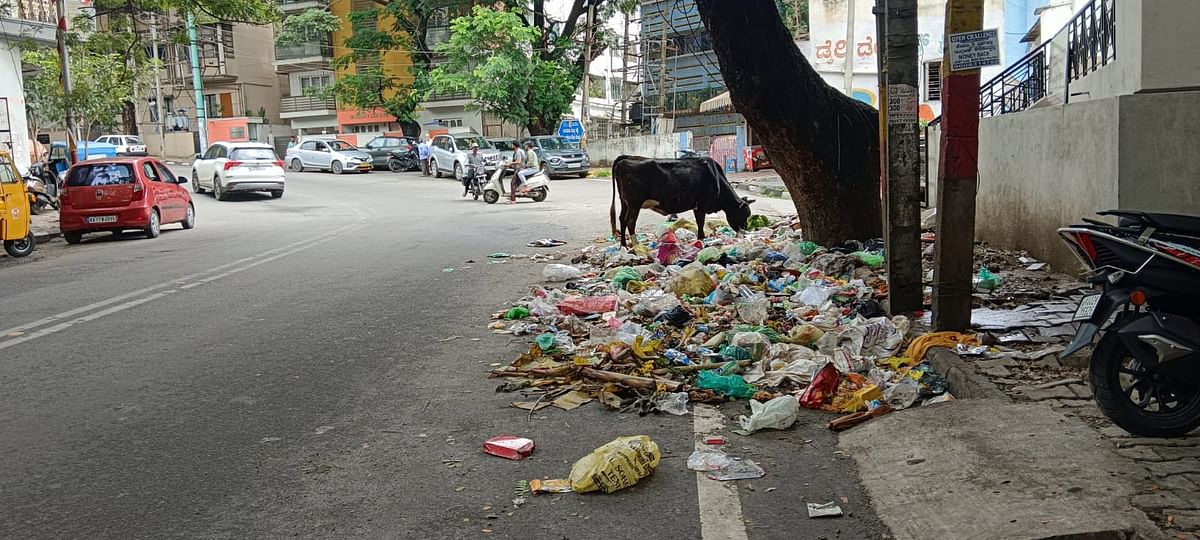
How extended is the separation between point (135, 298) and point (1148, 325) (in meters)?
9.28

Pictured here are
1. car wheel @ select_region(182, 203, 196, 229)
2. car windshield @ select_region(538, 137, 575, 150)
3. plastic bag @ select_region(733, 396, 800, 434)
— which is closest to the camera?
plastic bag @ select_region(733, 396, 800, 434)

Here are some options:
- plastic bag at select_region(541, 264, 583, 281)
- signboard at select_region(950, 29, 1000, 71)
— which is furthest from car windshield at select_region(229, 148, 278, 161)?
signboard at select_region(950, 29, 1000, 71)

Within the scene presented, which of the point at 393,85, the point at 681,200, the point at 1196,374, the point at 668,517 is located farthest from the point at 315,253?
the point at 393,85

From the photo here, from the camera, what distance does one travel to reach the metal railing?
56812 mm

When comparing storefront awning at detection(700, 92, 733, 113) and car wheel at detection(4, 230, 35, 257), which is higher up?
storefront awning at detection(700, 92, 733, 113)

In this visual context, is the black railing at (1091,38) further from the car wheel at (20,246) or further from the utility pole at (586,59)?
the utility pole at (586,59)

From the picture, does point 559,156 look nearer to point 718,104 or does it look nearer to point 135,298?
point 718,104

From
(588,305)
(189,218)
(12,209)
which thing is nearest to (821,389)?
(588,305)

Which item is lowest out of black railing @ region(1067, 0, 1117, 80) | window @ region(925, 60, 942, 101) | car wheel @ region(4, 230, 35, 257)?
car wheel @ region(4, 230, 35, 257)

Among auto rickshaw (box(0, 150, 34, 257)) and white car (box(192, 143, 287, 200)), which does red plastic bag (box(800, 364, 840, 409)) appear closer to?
auto rickshaw (box(0, 150, 34, 257))

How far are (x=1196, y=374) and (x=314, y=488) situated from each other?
4.16m

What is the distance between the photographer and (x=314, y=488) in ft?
14.4

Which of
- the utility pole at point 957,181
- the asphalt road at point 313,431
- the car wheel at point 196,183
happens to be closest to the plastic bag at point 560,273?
the asphalt road at point 313,431

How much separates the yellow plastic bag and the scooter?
2034 centimetres
